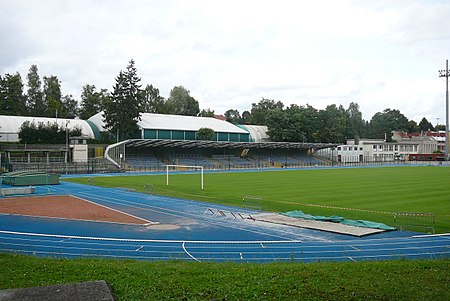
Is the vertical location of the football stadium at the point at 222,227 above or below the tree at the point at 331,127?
below

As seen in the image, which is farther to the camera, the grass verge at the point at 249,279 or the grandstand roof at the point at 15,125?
the grandstand roof at the point at 15,125

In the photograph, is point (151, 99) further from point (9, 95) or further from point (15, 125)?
point (15, 125)

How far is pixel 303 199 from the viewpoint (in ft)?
106

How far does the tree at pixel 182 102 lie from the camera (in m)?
125

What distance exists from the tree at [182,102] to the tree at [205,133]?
115ft

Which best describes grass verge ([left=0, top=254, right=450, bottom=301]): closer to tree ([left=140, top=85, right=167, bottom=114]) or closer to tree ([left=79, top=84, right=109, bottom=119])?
tree ([left=79, top=84, right=109, bottom=119])

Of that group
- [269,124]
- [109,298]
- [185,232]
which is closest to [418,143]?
[269,124]

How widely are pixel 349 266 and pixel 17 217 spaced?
19192mm

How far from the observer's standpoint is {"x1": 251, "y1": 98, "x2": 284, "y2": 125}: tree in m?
133

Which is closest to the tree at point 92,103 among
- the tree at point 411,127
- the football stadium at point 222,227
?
the football stadium at point 222,227

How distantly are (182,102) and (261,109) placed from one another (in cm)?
2696

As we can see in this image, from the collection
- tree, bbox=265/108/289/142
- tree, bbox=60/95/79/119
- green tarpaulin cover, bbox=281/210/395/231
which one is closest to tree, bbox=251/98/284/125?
tree, bbox=265/108/289/142

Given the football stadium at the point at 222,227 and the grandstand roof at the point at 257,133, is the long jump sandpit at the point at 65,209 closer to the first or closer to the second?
the football stadium at the point at 222,227

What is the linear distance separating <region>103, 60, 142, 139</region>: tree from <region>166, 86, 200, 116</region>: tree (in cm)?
3983
